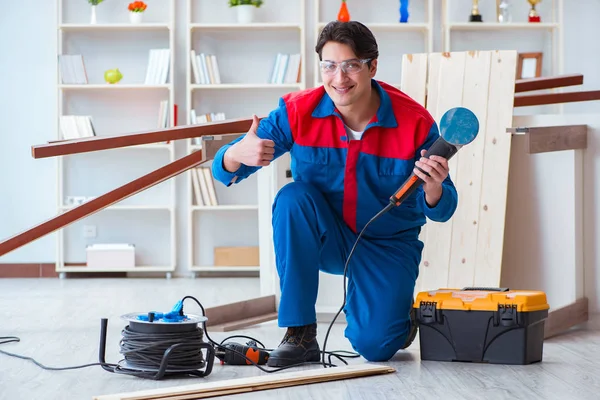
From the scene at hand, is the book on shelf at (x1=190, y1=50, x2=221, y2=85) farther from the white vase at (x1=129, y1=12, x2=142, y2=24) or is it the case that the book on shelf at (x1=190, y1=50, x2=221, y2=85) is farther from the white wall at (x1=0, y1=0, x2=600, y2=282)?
the white vase at (x1=129, y1=12, x2=142, y2=24)

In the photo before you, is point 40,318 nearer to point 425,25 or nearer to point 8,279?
point 8,279

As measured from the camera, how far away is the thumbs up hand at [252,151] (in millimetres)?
2340

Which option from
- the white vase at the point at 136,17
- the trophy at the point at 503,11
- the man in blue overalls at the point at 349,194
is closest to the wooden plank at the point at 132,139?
the man in blue overalls at the point at 349,194

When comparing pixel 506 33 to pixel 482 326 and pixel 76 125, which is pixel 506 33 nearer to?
pixel 76 125

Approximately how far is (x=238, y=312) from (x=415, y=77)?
4.25 ft

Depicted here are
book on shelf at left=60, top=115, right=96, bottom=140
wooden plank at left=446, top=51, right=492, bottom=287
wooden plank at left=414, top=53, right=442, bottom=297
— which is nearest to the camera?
wooden plank at left=446, top=51, right=492, bottom=287

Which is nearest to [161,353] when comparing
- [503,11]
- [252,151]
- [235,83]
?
[252,151]

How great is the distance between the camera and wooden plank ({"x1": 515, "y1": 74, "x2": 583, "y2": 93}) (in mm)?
3783

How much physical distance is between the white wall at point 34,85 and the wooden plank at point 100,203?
2.89m

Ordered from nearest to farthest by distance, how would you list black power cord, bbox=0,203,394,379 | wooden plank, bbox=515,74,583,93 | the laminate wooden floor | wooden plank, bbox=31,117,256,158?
the laminate wooden floor, black power cord, bbox=0,203,394,379, wooden plank, bbox=31,117,256,158, wooden plank, bbox=515,74,583,93

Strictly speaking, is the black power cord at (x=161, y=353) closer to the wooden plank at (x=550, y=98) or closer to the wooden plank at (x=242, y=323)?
the wooden plank at (x=242, y=323)

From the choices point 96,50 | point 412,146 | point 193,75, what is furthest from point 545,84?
point 96,50

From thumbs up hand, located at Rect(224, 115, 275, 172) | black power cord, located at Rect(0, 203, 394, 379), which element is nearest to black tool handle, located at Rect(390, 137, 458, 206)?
black power cord, located at Rect(0, 203, 394, 379)

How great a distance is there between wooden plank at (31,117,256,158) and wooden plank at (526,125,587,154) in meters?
1.12
